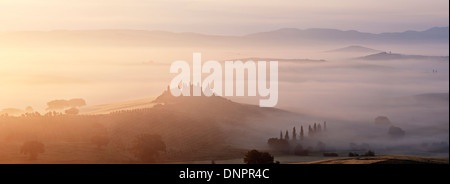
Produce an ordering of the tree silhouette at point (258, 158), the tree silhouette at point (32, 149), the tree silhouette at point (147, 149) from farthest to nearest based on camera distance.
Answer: the tree silhouette at point (147, 149)
the tree silhouette at point (32, 149)
the tree silhouette at point (258, 158)

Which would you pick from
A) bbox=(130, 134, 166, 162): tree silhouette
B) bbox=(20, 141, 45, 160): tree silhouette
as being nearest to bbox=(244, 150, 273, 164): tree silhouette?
bbox=(130, 134, 166, 162): tree silhouette

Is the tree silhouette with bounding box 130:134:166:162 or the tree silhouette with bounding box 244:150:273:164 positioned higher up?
the tree silhouette with bounding box 130:134:166:162

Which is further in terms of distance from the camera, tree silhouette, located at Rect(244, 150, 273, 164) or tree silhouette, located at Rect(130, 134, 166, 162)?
tree silhouette, located at Rect(130, 134, 166, 162)

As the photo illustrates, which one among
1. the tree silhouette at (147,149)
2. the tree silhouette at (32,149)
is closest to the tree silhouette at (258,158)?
the tree silhouette at (147,149)

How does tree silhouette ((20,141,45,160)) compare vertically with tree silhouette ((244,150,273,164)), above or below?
above

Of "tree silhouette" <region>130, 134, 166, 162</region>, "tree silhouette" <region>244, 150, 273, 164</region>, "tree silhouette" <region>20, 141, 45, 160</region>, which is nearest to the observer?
"tree silhouette" <region>244, 150, 273, 164</region>

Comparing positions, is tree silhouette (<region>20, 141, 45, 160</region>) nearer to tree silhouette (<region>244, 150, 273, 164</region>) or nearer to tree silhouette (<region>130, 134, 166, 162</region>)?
tree silhouette (<region>130, 134, 166, 162</region>)

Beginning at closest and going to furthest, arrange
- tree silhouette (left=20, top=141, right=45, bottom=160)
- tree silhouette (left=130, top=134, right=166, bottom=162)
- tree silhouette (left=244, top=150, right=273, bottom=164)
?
tree silhouette (left=244, top=150, right=273, bottom=164) → tree silhouette (left=20, top=141, right=45, bottom=160) → tree silhouette (left=130, top=134, right=166, bottom=162)

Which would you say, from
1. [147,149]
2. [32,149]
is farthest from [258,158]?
[32,149]

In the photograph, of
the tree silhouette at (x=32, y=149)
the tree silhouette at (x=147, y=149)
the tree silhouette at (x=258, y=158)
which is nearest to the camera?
the tree silhouette at (x=258, y=158)

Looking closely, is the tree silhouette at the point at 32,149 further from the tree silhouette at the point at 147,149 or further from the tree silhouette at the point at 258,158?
the tree silhouette at the point at 258,158
